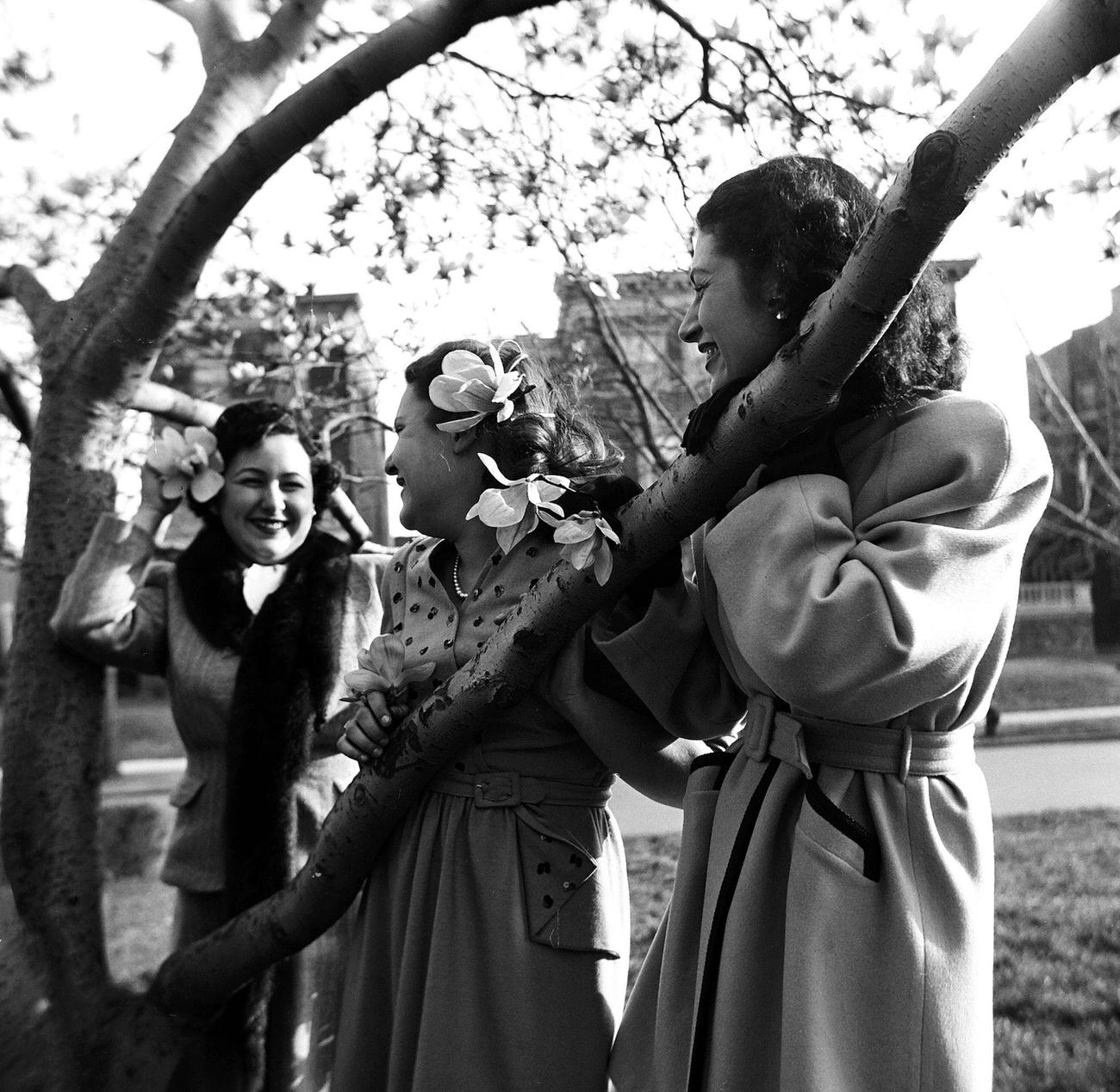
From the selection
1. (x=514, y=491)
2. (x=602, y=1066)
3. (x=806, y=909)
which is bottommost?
(x=602, y=1066)

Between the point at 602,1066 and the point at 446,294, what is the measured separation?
10.7 ft

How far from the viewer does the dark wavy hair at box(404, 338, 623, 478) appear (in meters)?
2.13

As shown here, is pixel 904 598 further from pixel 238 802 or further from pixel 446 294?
pixel 446 294

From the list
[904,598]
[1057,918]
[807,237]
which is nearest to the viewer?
[904,598]

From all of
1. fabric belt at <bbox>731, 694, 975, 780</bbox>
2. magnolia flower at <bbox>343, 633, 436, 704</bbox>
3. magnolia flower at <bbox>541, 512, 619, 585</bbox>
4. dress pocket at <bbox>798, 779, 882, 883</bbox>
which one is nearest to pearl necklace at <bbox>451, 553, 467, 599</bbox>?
magnolia flower at <bbox>343, 633, 436, 704</bbox>

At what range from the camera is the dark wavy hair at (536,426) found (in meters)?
2.13

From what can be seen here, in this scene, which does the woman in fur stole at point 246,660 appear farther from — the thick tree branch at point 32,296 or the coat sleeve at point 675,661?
the coat sleeve at point 675,661

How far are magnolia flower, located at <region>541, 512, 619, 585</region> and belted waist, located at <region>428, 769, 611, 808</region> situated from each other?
48cm

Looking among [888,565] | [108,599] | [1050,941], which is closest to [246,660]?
[108,599]

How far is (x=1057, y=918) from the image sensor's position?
19.1 feet

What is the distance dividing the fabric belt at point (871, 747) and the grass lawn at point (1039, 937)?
1.87m

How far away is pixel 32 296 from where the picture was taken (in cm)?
328

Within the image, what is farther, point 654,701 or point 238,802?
point 238,802

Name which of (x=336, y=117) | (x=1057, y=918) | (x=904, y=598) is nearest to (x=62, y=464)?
(x=336, y=117)
